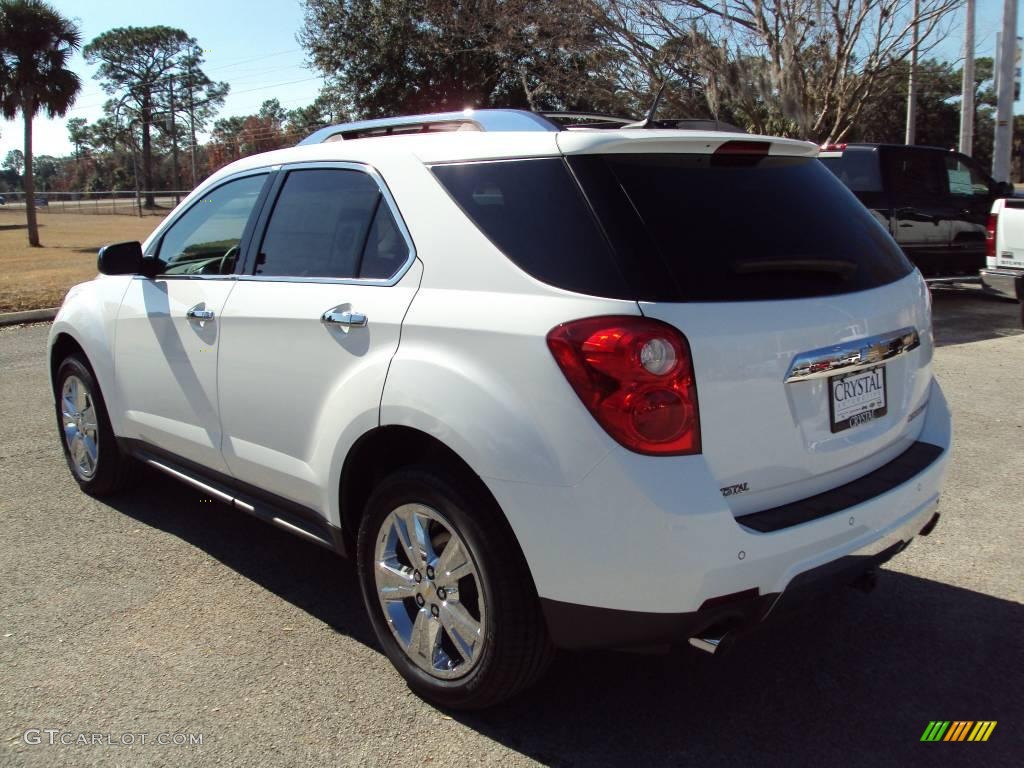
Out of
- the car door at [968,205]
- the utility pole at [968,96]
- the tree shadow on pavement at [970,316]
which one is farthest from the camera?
the utility pole at [968,96]

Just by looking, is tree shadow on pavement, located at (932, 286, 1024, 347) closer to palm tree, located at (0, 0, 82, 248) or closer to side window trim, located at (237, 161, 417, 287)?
side window trim, located at (237, 161, 417, 287)

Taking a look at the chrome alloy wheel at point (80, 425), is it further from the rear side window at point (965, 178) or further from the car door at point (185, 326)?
the rear side window at point (965, 178)

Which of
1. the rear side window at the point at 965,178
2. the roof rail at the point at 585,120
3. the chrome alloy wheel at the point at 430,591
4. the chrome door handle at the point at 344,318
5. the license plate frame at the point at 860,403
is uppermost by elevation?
the rear side window at the point at 965,178

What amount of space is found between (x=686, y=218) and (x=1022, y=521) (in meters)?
2.91

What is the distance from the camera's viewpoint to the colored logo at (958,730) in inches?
110

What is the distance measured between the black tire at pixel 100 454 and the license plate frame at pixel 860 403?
3.52 meters

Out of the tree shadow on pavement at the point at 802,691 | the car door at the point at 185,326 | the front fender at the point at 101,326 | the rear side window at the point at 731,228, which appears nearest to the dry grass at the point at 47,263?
the front fender at the point at 101,326

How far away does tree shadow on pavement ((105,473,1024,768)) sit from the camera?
2738 millimetres

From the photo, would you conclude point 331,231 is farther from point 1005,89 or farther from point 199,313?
point 1005,89

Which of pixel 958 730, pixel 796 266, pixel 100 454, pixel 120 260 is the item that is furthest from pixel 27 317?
pixel 958 730

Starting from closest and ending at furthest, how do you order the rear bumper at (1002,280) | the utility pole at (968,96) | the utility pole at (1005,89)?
the rear bumper at (1002,280) < the utility pole at (1005,89) < the utility pole at (968,96)

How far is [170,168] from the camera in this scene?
103312mm

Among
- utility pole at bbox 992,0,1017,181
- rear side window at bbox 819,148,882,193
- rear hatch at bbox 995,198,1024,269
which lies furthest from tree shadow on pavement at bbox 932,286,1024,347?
utility pole at bbox 992,0,1017,181

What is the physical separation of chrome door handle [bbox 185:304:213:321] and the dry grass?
10659mm
